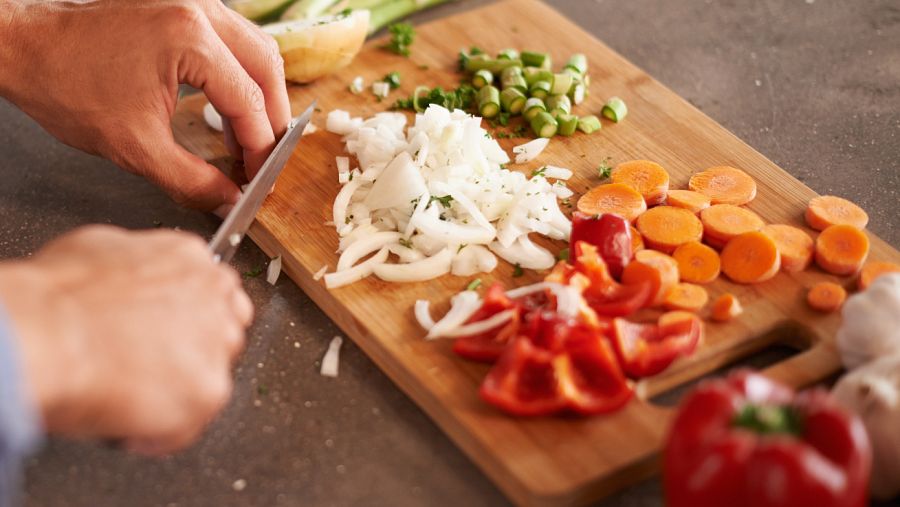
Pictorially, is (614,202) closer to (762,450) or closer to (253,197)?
(253,197)

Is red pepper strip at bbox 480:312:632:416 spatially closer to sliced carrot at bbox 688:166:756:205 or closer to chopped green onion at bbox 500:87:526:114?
sliced carrot at bbox 688:166:756:205

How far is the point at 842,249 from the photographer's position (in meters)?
2.23

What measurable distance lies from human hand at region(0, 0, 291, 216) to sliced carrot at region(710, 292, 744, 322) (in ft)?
3.64

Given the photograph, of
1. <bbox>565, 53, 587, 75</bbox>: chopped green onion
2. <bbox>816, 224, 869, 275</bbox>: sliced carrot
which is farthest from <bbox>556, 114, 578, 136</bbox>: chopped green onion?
<bbox>816, 224, 869, 275</bbox>: sliced carrot

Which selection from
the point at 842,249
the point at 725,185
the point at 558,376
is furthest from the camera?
the point at 725,185

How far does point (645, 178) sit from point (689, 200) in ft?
0.42

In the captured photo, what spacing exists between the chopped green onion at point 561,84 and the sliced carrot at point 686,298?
2.70 ft

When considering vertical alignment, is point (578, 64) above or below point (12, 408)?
below

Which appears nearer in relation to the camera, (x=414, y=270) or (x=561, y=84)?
(x=414, y=270)

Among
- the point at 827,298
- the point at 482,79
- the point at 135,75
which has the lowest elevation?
the point at 482,79

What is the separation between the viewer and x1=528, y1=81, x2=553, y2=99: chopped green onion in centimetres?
278

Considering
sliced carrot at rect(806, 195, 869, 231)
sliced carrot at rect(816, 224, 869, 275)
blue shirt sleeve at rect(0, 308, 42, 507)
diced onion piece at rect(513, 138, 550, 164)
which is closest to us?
blue shirt sleeve at rect(0, 308, 42, 507)

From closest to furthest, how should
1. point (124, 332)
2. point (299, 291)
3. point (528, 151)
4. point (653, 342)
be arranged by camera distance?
point (124, 332) < point (653, 342) < point (299, 291) < point (528, 151)

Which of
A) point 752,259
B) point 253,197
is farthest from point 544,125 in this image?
point 253,197
